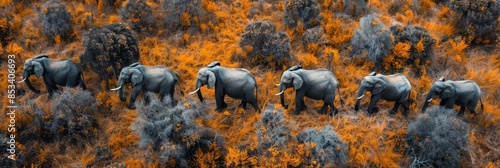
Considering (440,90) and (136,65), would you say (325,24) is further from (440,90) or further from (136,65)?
(136,65)

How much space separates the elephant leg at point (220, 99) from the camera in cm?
1073

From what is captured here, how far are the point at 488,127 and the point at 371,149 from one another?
11.8ft

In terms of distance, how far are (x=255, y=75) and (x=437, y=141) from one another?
18.7ft

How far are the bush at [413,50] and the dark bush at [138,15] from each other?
8.51m

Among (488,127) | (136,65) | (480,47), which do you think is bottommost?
(488,127)

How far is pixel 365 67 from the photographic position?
12664 millimetres

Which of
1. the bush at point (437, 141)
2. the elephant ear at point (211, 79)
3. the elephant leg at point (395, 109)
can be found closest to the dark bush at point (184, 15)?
the elephant ear at point (211, 79)

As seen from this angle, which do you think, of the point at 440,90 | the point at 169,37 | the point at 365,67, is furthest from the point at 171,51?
the point at 440,90

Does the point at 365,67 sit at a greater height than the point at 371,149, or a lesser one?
greater

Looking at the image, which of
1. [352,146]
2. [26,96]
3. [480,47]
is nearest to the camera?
[352,146]

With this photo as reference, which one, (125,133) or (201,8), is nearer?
(125,133)

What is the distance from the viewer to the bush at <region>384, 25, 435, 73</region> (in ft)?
40.5

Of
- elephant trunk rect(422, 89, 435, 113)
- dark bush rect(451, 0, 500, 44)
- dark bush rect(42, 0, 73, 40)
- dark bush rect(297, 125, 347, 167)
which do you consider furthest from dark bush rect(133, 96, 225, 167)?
dark bush rect(451, 0, 500, 44)

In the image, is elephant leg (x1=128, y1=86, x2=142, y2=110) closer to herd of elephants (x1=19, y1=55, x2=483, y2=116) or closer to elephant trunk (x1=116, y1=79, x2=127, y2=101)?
herd of elephants (x1=19, y1=55, x2=483, y2=116)
